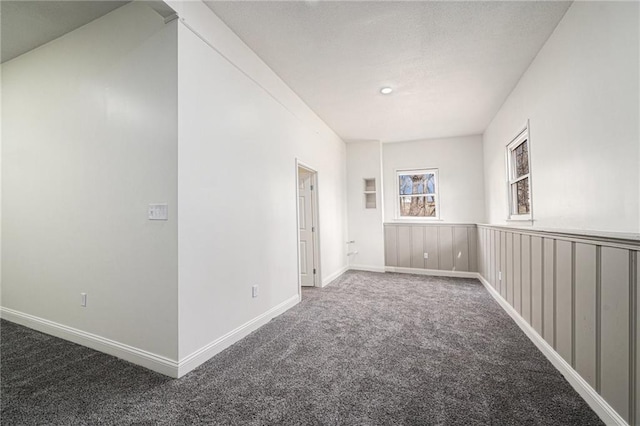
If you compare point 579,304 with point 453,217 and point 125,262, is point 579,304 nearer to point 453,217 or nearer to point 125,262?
point 125,262

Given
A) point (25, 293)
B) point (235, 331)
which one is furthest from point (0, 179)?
point (235, 331)

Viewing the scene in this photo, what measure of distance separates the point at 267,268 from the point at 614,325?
8.75 ft

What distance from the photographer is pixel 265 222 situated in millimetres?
3016

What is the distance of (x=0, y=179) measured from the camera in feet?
9.77

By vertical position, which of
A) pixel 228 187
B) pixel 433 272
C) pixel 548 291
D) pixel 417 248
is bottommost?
pixel 433 272

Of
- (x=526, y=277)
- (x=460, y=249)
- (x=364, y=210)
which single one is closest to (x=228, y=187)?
(x=526, y=277)

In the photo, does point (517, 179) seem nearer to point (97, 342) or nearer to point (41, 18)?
point (97, 342)

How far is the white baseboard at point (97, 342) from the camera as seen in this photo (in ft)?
6.55

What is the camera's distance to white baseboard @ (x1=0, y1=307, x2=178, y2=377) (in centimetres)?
200

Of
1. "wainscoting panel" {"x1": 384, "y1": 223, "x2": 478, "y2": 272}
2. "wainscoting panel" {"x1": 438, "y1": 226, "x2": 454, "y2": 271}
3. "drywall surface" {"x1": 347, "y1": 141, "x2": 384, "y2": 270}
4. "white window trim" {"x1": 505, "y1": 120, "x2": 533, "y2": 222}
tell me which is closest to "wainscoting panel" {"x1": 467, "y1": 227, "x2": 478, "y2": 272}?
"wainscoting panel" {"x1": 384, "y1": 223, "x2": 478, "y2": 272}

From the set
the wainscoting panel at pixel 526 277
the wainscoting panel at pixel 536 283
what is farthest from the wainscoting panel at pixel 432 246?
the wainscoting panel at pixel 536 283

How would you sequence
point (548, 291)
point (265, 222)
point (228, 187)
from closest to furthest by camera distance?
point (548, 291) < point (228, 187) < point (265, 222)

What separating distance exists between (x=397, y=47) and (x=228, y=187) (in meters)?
2.13

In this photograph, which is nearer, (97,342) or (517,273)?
(97,342)
